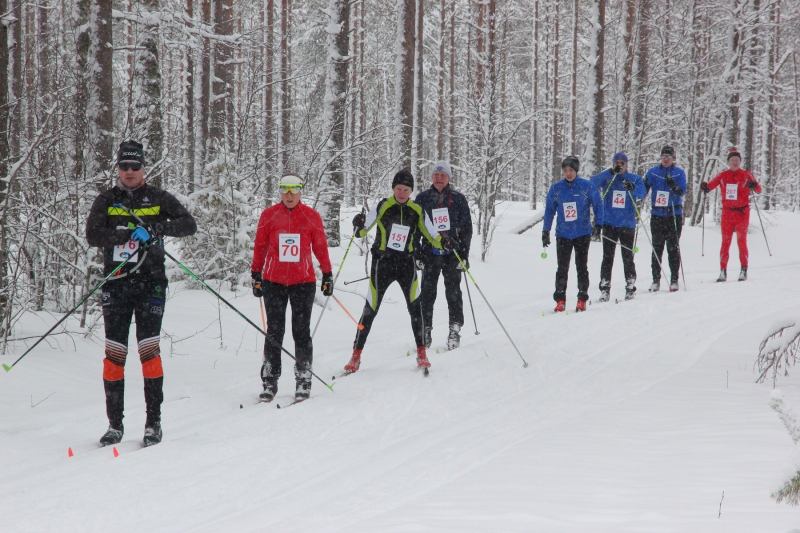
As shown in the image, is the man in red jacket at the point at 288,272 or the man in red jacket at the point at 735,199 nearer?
the man in red jacket at the point at 288,272

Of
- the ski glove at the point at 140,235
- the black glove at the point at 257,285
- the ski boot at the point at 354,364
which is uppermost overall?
the ski glove at the point at 140,235

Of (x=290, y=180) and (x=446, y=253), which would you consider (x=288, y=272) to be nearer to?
(x=290, y=180)

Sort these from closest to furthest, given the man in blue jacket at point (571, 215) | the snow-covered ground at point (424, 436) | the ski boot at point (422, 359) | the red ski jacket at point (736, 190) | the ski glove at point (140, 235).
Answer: the snow-covered ground at point (424, 436) < the ski glove at point (140, 235) < the ski boot at point (422, 359) < the man in blue jacket at point (571, 215) < the red ski jacket at point (736, 190)

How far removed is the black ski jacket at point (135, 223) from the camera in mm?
4371

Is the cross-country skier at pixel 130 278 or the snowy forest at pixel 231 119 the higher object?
the snowy forest at pixel 231 119

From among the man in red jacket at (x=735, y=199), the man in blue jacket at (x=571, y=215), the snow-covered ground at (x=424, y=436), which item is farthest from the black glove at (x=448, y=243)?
the man in red jacket at (x=735, y=199)

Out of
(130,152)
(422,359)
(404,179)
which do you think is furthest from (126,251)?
(422,359)

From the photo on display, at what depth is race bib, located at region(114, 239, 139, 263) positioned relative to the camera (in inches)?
174

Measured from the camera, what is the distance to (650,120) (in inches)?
826

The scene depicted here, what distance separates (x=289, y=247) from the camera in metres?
5.39

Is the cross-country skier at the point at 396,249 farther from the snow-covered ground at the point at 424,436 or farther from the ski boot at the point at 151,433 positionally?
the ski boot at the point at 151,433

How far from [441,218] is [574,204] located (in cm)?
251

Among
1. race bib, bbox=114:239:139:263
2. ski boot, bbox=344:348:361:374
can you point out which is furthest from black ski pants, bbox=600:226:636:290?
race bib, bbox=114:239:139:263

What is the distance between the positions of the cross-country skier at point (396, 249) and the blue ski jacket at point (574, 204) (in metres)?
3.31
